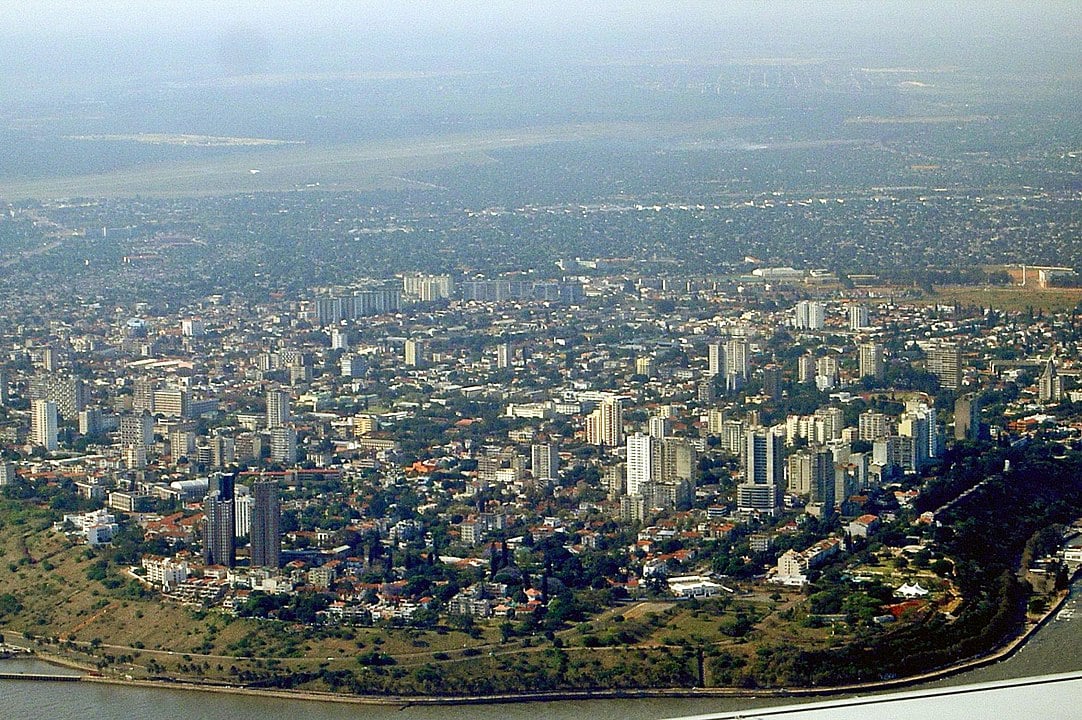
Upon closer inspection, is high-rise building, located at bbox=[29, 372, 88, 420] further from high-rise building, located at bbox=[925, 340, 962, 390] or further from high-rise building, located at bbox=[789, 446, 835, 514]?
high-rise building, located at bbox=[925, 340, 962, 390]

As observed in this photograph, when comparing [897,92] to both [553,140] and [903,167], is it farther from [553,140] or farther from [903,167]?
[553,140]

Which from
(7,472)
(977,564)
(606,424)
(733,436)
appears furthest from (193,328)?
(977,564)

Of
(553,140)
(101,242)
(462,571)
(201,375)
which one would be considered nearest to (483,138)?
(553,140)

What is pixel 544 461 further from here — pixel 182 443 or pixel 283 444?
pixel 182 443

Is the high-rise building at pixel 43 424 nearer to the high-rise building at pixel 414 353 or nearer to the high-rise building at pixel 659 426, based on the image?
the high-rise building at pixel 414 353

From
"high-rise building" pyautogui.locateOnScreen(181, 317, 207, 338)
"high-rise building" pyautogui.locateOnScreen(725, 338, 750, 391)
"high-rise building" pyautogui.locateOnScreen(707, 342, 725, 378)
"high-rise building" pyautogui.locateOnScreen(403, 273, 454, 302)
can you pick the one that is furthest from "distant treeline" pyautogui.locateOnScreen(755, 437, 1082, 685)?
"high-rise building" pyautogui.locateOnScreen(181, 317, 207, 338)

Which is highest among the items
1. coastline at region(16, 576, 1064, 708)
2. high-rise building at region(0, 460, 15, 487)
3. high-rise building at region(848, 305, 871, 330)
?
high-rise building at region(848, 305, 871, 330)
